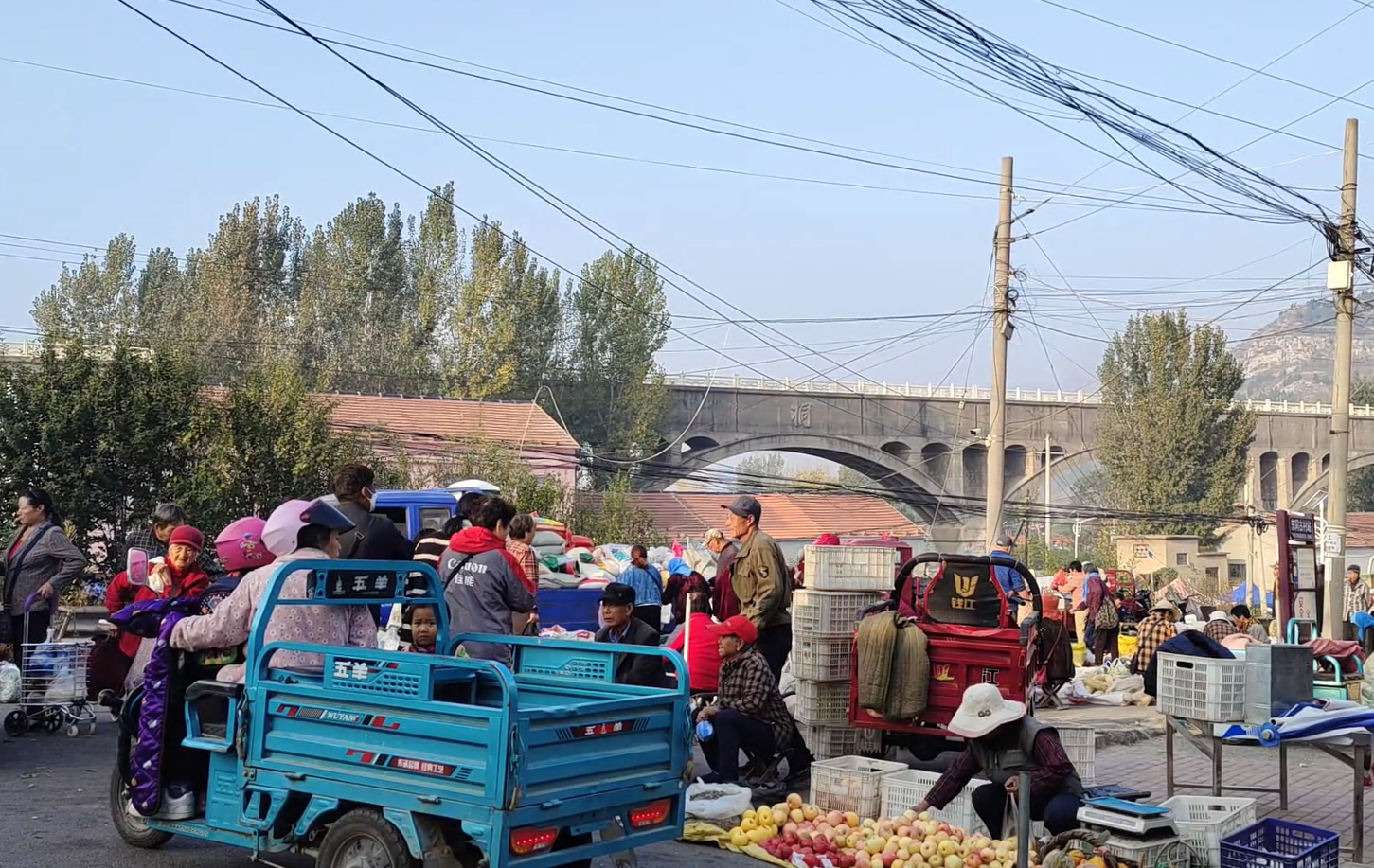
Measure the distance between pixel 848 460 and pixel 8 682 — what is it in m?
56.8

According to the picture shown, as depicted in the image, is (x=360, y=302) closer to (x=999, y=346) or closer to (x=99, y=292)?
(x=99, y=292)

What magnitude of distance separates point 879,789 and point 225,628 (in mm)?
3954

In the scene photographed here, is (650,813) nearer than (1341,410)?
Yes

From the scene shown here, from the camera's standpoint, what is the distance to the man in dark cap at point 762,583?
9.70 metres

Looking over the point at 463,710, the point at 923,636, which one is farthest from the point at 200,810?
the point at 923,636

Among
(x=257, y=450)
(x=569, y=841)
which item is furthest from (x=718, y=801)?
(x=257, y=450)

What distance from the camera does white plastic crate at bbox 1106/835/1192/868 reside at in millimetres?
6121

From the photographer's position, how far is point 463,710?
5148 mm

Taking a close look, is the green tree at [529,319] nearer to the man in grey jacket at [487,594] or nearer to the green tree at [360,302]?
the green tree at [360,302]

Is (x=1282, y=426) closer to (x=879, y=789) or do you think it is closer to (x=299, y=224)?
(x=299, y=224)

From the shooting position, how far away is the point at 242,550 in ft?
21.6

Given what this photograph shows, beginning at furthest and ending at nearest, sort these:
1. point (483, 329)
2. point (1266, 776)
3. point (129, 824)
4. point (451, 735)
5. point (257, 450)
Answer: point (483, 329) → point (257, 450) → point (1266, 776) → point (129, 824) → point (451, 735)

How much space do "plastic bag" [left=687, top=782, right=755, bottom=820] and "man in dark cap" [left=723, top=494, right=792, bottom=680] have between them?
1551 mm

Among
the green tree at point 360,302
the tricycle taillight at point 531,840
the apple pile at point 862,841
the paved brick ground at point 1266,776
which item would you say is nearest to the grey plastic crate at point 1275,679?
the paved brick ground at point 1266,776
